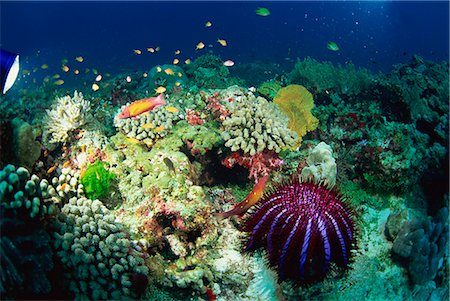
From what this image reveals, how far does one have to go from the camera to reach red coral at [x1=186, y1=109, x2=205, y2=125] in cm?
589

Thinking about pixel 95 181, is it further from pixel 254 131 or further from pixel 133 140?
pixel 254 131

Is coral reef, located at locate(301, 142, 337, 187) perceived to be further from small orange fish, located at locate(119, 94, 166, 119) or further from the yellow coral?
small orange fish, located at locate(119, 94, 166, 119)

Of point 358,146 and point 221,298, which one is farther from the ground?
point 358,146

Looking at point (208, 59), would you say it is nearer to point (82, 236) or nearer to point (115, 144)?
point (115, 144)

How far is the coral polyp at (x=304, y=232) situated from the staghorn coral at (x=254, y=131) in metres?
1.74

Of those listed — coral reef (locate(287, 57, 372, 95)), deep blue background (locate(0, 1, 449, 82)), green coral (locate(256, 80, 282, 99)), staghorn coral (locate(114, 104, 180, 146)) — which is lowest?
deep blue background (locate(0, 1, 449, 82))

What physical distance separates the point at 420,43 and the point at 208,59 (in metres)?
78.9

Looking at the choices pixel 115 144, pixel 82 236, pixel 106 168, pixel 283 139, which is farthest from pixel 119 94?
pixel 82 236

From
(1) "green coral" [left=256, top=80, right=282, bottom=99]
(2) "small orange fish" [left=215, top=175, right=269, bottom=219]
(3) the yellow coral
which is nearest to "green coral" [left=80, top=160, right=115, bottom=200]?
(2) "small orange fish" [left=215, top=175, right=269, bottom=219]

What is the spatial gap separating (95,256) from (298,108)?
543 cm

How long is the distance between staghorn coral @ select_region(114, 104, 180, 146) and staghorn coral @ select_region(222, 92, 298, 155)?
1.12 metres

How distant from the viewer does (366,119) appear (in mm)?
7191

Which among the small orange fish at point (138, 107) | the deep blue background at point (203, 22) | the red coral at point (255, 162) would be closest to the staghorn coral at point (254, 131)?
the red coral at point (255, 162)

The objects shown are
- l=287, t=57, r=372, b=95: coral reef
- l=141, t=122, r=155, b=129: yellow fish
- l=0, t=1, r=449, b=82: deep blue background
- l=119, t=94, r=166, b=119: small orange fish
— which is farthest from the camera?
l=0, t=1, r=449, b=82: deep blue background
